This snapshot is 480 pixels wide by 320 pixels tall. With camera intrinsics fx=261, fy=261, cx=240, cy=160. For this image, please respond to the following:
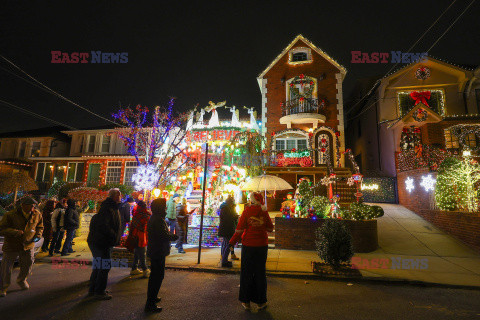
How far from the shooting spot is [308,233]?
365 inches

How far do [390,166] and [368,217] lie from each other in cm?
993

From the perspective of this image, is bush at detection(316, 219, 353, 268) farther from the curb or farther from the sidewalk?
the sidewalk

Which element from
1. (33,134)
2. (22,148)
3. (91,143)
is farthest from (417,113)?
(22,148)

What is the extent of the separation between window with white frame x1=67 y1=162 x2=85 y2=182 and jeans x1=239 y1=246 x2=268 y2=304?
24319 millimetres

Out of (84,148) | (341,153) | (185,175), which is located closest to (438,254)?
(341,153)

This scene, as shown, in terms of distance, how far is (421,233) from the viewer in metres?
10.6

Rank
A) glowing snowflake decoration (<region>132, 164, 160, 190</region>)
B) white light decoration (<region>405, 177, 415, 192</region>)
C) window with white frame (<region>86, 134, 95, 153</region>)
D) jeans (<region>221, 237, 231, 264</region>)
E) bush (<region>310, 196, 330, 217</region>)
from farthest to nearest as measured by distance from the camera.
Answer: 1. window with white frame (<region>86, 134, 95, 153</region>)
2. white light decoration (<region>405, 177, 415, 192</region>)
3. glowing snowflake decoration (<region>132, 164, 160, 190</region>)
4. bush (<region>310, 196, 330, 217</region>)
5. jeans (<region>221, 237, 231, 264</region>)

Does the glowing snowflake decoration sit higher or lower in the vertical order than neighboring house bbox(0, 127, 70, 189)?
lower

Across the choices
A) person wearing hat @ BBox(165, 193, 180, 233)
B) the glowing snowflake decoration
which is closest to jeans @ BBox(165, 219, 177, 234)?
person wearing hat @ BBox(165, 193, 180, 233)

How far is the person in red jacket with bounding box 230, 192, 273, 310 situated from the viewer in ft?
14.4

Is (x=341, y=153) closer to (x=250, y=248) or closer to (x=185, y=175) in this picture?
(x=185, y=175)

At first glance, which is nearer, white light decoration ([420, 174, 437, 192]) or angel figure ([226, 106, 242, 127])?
white light decoration ([420, 174, 437, 192])

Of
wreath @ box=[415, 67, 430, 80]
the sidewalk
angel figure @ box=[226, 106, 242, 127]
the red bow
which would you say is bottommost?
the sidewalk

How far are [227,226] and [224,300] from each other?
264 cm
